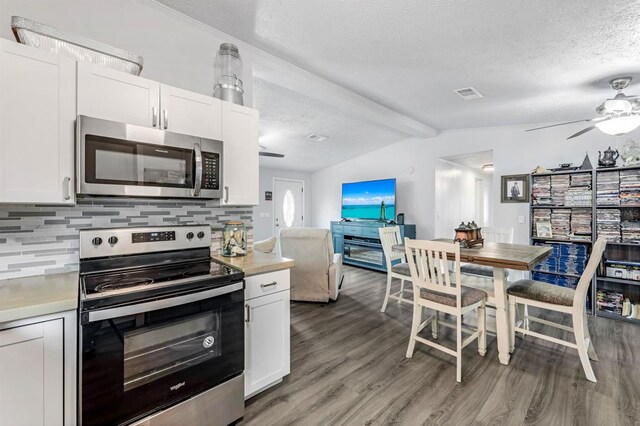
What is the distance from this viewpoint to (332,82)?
3287 millimetres

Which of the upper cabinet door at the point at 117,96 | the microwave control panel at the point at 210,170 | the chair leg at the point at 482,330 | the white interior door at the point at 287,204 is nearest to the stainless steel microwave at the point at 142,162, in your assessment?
the microwave control panel at the point at 210,170

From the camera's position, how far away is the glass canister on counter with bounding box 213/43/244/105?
2.09 meters

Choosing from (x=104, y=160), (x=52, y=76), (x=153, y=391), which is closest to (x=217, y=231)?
(x=104, y=160)

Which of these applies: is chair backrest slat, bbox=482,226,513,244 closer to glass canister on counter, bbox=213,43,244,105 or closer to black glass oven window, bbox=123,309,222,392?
glass canister on counter, bbox=213,43,244,105

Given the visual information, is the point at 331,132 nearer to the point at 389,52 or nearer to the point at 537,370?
the point at 389,52

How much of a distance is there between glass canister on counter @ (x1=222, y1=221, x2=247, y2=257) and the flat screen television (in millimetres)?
3990

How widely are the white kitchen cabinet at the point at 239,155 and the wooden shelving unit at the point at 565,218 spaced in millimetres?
3693

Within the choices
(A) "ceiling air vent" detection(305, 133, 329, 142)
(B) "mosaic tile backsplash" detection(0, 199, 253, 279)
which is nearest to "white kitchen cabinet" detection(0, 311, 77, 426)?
(B) "mosaic tile backsplash" detection(0, 199, 253, 279)

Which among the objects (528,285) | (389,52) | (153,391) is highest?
(389,52)

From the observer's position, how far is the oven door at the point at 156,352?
1.20 m

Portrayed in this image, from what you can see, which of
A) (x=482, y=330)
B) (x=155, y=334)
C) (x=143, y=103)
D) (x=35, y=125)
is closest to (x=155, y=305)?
(x=155, y=334)

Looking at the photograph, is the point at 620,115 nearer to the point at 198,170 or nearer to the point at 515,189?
the point at 515,189

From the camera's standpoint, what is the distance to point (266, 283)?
185 centimetres

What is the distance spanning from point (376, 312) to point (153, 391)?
8.46ft
